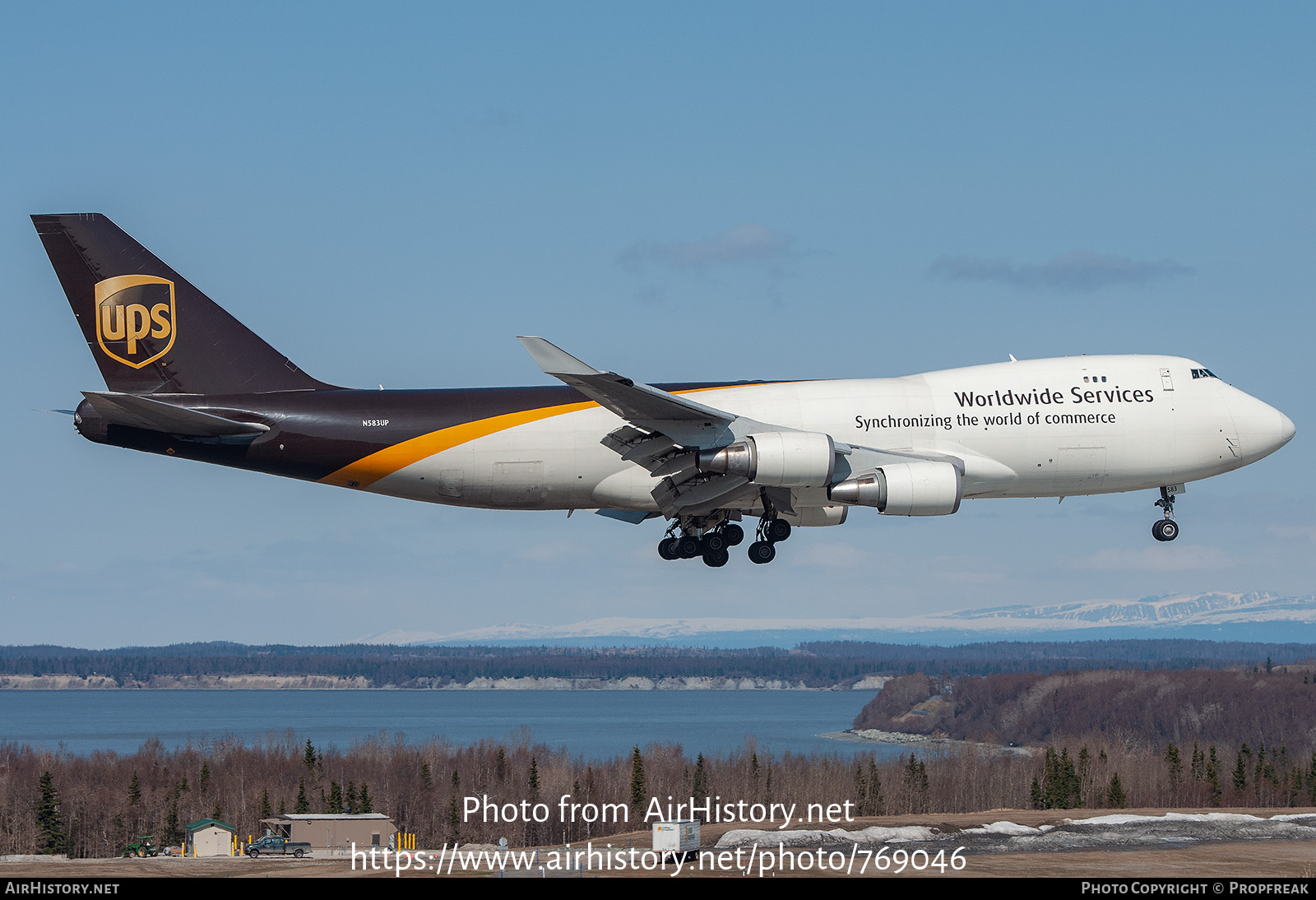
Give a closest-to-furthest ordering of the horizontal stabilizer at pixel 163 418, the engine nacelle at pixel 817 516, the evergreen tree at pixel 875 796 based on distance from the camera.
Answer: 1. the horizontal stabilizer at pixel 163 418
2. the engine nacelle at pixel 817 516
3. the evergreen tree at pixel 875 796

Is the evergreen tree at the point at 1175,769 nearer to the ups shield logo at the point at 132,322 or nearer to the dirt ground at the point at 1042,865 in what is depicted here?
the dirt ground at the point at 1042,865

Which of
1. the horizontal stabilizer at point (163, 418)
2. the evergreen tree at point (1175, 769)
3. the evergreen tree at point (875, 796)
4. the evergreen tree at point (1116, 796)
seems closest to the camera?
the horizontal stabilizer at point (163, 418)

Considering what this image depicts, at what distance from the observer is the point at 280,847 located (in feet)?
288

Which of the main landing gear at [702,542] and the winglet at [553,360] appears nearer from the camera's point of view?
the winglet at [553,360]

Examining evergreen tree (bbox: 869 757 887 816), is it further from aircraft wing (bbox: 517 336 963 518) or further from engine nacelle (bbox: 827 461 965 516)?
engine nacelle (bbox: 827 461 965 516)

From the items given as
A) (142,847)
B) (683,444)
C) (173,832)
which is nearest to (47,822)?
(142,847)

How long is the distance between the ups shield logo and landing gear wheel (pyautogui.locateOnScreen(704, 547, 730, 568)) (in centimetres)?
1736

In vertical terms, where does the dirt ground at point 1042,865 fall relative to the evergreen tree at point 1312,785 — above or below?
above

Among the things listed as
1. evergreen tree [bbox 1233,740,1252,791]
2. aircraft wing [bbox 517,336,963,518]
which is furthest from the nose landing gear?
evergreen tree [bbox 1233,740,1252,791]

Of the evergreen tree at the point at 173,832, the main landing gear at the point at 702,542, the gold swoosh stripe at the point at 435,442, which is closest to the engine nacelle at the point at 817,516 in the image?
the main landing gear at the point at 702,542

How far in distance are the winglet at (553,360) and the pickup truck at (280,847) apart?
62.6 metres

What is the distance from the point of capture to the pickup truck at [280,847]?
286ft
